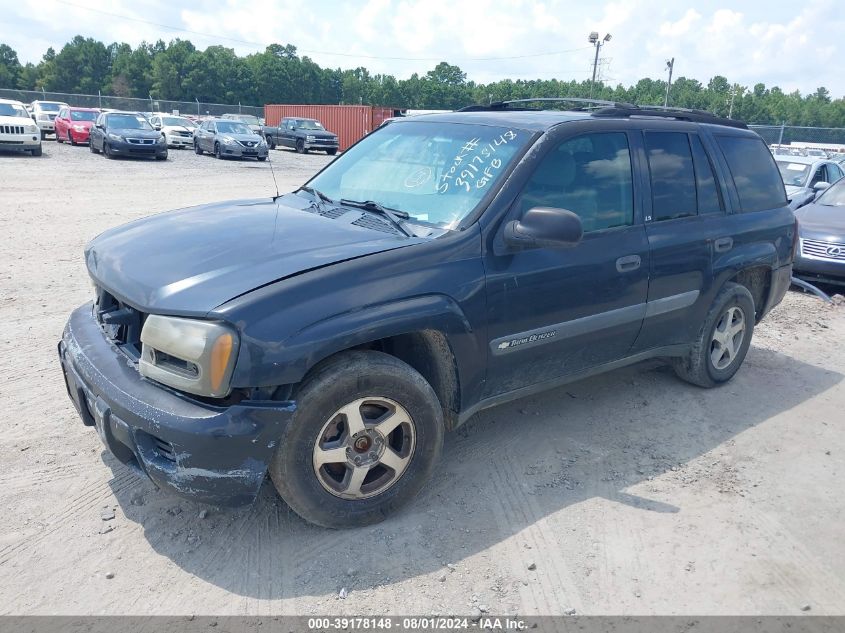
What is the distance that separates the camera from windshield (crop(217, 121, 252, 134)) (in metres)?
25.8

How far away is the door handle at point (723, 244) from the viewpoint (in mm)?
4659

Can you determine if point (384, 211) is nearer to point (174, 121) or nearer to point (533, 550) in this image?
point (533, 550)

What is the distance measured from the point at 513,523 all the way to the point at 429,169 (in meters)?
1.93

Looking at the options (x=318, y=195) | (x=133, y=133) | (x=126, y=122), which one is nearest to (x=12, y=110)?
(x=126, y=122)

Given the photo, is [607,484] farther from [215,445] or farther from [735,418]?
[215,445]

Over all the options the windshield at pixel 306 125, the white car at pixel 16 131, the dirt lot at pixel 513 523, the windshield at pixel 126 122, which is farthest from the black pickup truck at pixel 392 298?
the windshield at pixel 306 125

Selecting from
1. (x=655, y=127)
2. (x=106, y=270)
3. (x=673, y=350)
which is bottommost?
(x=673, y=350)

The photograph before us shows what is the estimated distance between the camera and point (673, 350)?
4719 millimetres

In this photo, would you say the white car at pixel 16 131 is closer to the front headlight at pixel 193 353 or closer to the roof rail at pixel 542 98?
the roof rail at pixel 542 98

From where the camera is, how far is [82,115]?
27828 mm

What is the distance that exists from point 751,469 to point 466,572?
205 cm

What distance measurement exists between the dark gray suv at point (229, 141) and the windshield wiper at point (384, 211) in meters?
22.0

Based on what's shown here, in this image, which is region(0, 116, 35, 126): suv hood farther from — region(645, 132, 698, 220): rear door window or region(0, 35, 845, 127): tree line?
region(0, 35, 845, 127): tree line

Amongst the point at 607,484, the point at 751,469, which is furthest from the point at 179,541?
the point at 751,469
